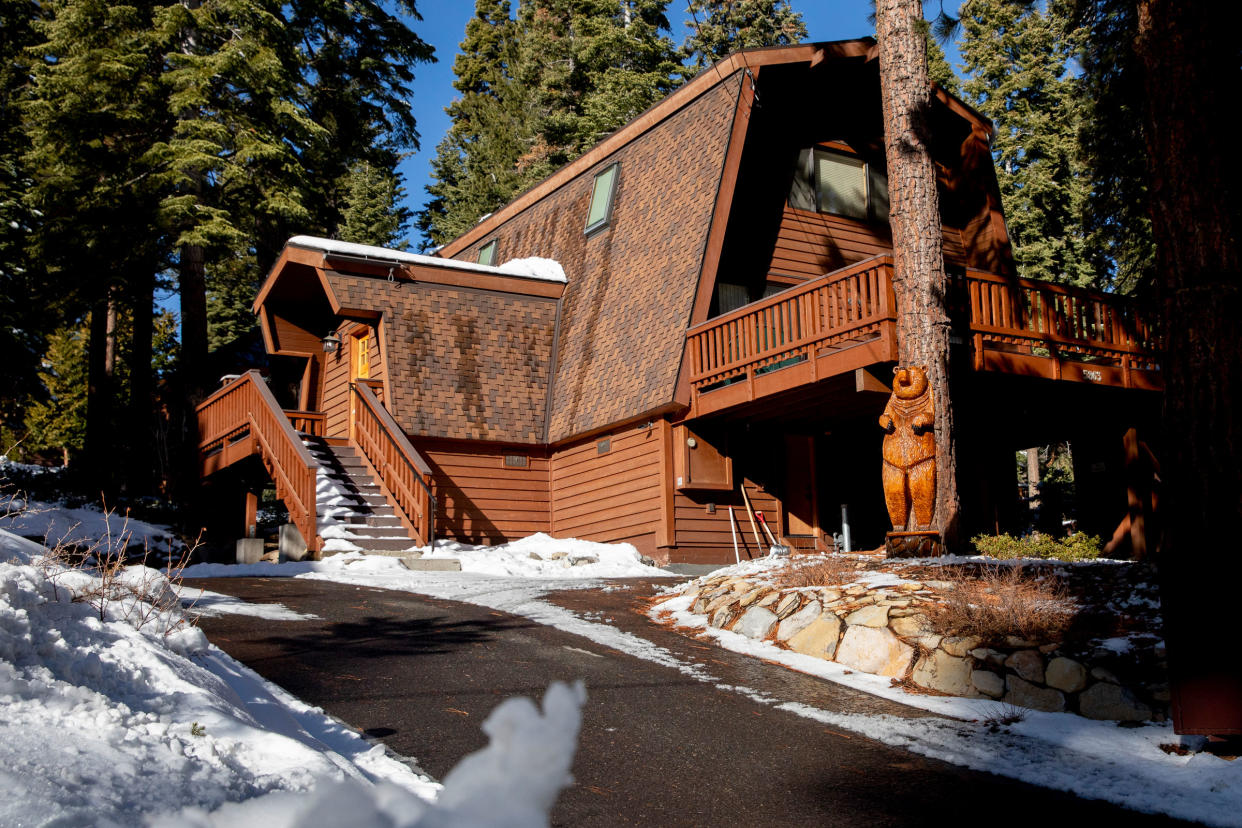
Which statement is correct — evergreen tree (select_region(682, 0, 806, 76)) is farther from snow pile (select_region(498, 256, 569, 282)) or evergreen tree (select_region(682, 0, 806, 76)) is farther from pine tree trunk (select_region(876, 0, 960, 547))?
pine tree trunk (select_region(876, 0, 960, 547))

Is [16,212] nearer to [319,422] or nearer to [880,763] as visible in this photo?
[319,422]

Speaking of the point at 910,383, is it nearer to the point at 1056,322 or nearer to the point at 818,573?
the point at 818,573

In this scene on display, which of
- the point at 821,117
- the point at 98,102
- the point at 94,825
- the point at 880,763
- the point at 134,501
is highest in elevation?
the point at 98,102

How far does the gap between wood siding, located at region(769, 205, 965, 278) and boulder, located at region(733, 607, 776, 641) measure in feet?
31.4

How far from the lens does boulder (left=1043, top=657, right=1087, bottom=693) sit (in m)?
6.59

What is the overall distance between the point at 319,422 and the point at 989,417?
44.4ft

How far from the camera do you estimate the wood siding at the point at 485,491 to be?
1811cm

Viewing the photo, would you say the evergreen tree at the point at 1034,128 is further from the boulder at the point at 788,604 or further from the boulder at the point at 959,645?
the boulder at the point at 959,645

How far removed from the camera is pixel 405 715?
234 inches

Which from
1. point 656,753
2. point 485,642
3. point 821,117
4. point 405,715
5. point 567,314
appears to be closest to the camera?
point 656,753

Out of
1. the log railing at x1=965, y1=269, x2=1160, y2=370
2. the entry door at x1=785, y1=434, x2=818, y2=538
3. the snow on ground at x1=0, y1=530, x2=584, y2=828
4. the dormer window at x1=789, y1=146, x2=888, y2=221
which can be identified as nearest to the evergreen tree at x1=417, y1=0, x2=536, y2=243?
the dormer window at x1=789, y1=146, x2=888, y2=221

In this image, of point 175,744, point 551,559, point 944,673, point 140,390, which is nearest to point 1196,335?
point 944,673

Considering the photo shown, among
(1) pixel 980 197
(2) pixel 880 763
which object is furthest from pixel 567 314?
(2) pixel 880 763

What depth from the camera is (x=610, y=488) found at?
1753 cm
